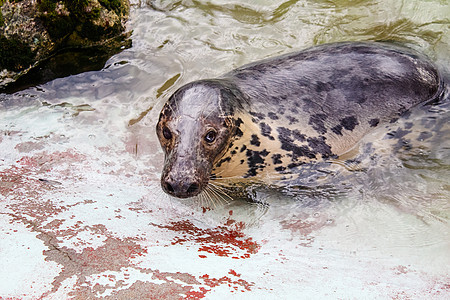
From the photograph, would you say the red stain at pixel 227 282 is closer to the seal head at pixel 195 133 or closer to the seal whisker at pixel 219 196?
the seal head at pixel 195 133

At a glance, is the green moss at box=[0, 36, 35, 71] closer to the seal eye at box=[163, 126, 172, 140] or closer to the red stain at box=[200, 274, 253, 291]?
the seal eye at box=[163, 126, 172, 140]

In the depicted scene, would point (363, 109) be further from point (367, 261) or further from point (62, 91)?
point (62, 91)

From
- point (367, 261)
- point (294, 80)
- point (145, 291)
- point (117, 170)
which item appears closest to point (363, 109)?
point (294, 80)

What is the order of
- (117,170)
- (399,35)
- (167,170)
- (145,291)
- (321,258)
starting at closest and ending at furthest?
(145,291)
(321,258)
(167,170)
(117,170)
(399,35)

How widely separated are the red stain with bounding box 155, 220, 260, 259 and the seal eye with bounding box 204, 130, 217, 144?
1.88 ft

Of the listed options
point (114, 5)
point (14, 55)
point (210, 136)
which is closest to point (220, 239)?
point (210, 136)

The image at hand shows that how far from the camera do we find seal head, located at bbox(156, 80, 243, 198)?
132 inches

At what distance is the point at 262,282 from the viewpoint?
2.47m

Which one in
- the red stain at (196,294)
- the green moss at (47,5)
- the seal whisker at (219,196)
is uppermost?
the green moss at (47,5)

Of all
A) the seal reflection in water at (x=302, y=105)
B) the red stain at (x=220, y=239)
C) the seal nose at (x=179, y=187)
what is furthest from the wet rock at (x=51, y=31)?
the red stain at (x=220, y=239)

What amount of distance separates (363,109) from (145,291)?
254 centimetres

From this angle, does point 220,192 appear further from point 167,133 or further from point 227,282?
point 227,282

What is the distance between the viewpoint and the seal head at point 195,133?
336cm

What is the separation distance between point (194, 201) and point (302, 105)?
1.12m
